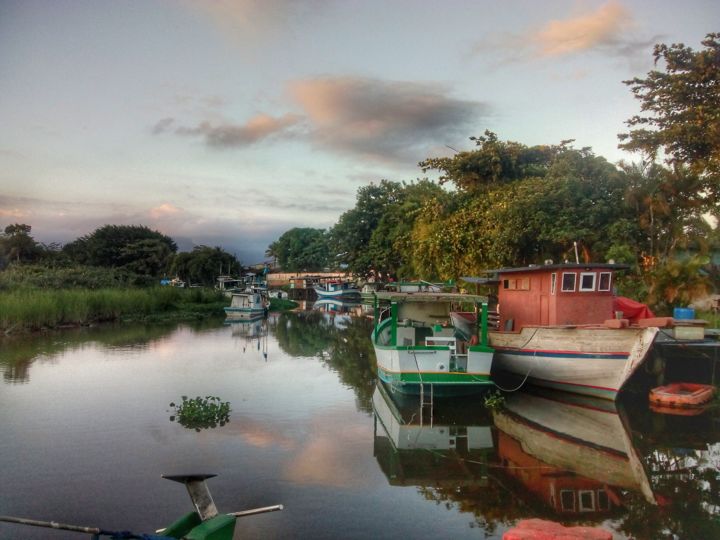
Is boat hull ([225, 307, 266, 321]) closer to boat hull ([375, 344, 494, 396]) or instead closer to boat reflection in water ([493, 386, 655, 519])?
boat hull ([375, 344, 494, 396])

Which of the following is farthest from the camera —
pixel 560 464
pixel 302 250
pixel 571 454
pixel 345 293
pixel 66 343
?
pixel 302 250

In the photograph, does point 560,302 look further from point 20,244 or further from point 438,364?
point 20,244

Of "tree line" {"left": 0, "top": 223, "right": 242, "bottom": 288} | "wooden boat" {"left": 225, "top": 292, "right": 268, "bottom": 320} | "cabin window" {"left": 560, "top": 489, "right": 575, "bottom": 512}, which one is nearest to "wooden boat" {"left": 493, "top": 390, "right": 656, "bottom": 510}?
"cabin window" {"left": 560, "top": 489, "right": 575, "bottom": 512}

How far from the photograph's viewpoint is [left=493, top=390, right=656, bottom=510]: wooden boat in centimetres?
920

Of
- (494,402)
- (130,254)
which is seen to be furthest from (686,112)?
(130,254)

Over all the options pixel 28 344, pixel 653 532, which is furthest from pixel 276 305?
pixel 653 532

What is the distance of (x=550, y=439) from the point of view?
41.1 ft

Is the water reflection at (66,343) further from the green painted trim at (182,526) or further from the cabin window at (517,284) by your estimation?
the cabin window at (517,284)

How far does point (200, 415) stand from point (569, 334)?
408 inches

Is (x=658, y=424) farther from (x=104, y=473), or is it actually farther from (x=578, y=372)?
(x=104, y=473)

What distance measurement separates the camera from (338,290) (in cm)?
8581

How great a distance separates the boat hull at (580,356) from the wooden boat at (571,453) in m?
0.63

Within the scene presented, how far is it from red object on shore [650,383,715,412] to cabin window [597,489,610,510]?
7337 mm

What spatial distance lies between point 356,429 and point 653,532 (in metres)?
7.02
